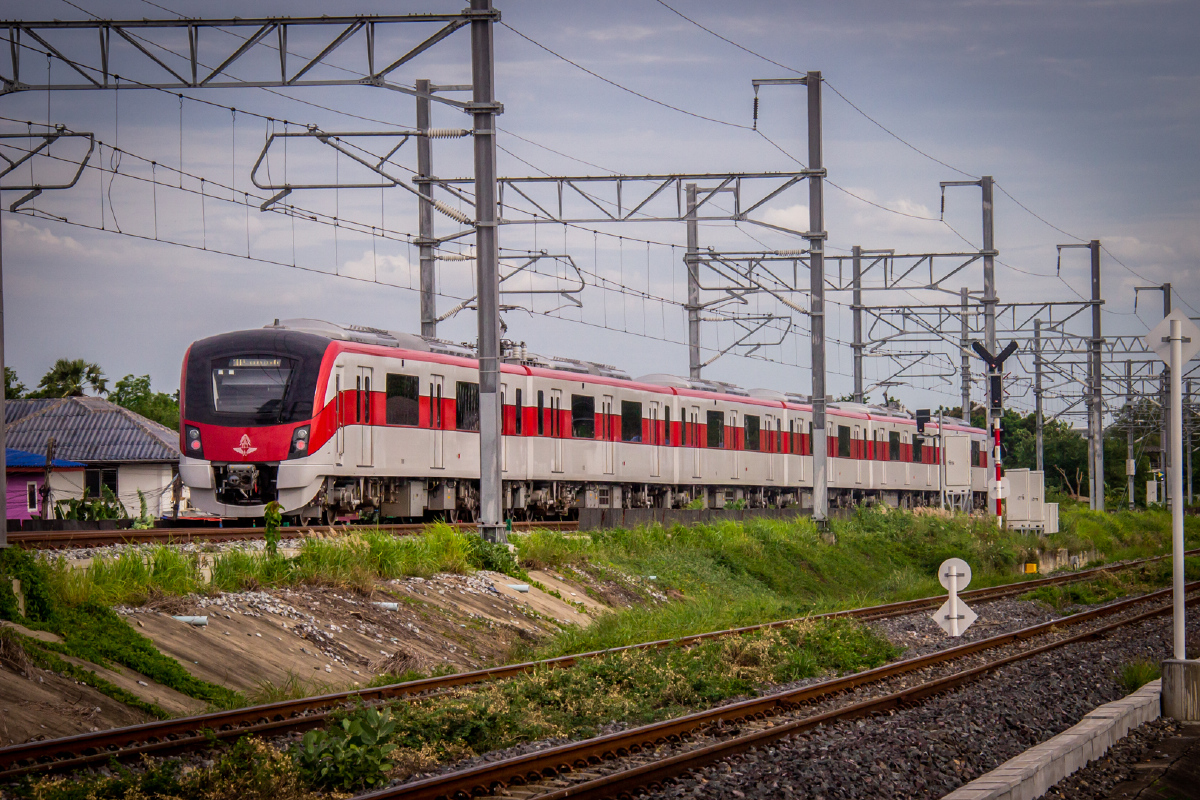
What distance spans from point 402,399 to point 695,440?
45.7ft

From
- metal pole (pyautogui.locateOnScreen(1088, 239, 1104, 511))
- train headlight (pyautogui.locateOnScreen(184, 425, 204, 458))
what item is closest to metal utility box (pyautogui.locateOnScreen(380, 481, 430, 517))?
train headlight (pyautogui.locateOnScreen(184, 425, 204, 458))

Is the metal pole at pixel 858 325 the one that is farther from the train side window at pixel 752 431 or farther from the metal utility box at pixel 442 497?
the metal utility box at pixel 442 497

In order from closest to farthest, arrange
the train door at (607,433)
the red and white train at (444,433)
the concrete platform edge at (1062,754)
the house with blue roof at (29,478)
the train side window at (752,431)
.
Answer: the concrete platform edge at (1062,754)
the red and white train at (444,433)
the train door at (607,433)
the house with blue roof at (29,478)
the train side window at (752,431)

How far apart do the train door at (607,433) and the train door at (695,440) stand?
4.33 metres

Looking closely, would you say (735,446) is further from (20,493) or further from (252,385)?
(20,493)

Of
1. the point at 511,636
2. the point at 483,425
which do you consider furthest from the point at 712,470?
the point at 511,636

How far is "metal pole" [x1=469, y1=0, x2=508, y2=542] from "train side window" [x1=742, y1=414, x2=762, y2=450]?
67.2 ft

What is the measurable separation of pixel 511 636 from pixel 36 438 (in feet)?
120

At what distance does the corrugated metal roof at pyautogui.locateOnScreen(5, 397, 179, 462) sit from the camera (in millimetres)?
44531

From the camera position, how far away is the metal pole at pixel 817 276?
26.6 metres

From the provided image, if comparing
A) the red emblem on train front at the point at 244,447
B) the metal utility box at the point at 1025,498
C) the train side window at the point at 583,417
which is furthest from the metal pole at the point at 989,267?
the red emblem on train front at the point at 244,447

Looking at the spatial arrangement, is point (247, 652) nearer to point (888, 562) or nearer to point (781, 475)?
point (888, 562)

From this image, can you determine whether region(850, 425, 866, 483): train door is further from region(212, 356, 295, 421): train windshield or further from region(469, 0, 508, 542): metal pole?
region(469, 0, 508, 542): metal pole

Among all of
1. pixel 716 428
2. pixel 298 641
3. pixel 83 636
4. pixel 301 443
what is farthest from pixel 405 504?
pixel 716 428
